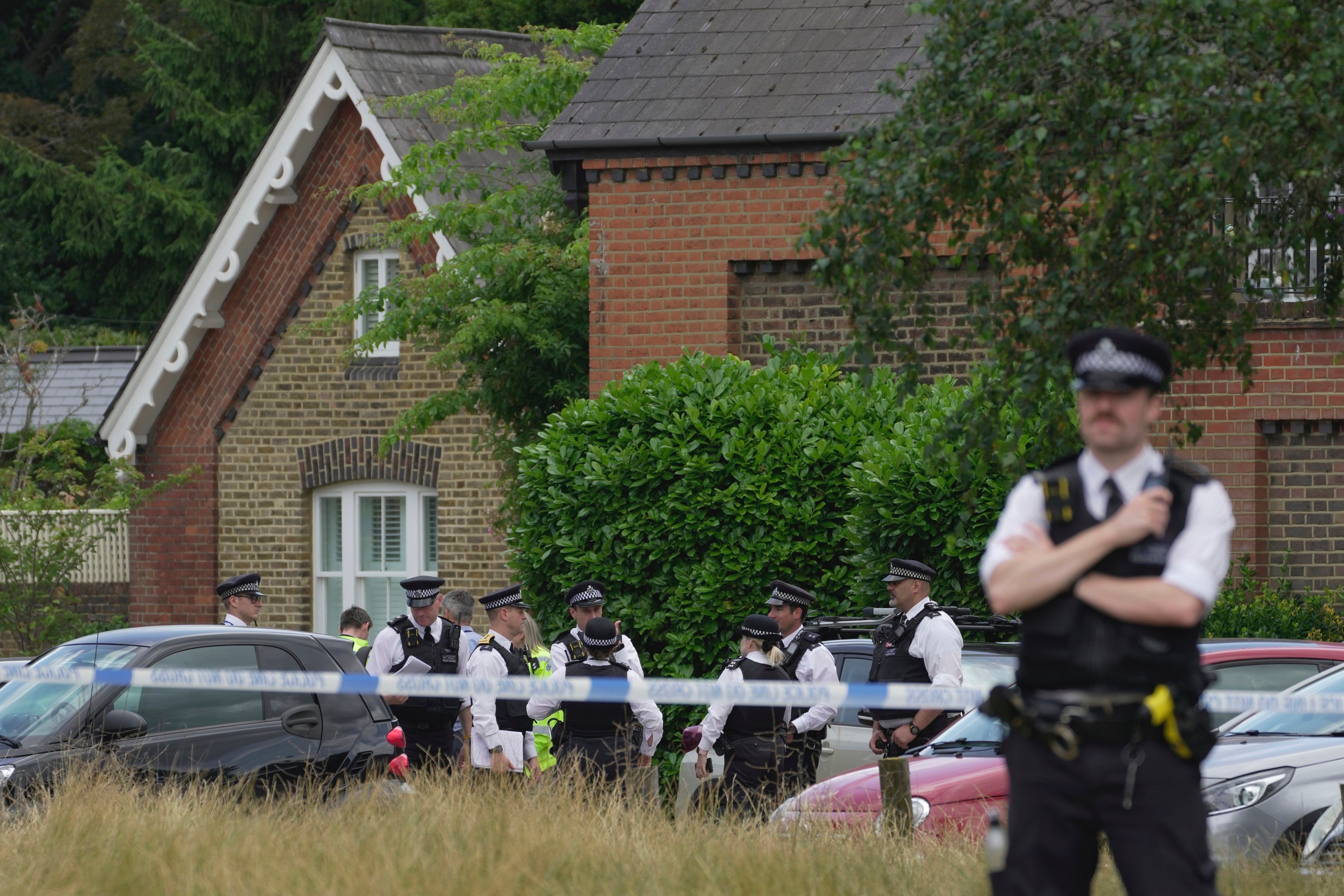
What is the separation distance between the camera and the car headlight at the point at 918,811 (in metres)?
7.85

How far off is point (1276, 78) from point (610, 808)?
14.4 feet

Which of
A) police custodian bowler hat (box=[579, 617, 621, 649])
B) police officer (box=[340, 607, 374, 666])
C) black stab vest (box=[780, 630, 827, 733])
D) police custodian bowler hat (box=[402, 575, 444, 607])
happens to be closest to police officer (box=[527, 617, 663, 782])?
police custodian bowler hat (box=[579, 617, 621, 649])

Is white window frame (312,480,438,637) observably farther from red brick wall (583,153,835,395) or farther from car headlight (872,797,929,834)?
car headlight (872,797,929,834)

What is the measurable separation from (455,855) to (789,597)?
4.31 metres

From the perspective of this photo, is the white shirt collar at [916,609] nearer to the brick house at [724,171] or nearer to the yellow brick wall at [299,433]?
the brick house at [724,171]

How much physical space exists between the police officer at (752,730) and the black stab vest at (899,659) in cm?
57

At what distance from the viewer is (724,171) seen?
16.5 metres

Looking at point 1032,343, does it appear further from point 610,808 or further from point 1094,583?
point 1094,583

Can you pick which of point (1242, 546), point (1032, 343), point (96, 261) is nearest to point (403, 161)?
point (1242, 546)

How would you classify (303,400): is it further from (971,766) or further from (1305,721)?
(1305,721)

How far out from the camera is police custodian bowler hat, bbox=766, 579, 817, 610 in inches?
420

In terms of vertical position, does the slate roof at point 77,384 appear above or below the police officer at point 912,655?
above

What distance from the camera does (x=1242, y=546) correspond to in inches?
575

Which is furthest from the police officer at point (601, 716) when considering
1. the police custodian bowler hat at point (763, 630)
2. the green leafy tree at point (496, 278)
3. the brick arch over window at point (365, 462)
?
the brick arch over window at point (365, 462)
